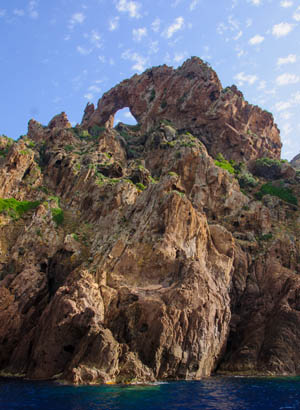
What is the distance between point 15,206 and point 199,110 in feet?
161

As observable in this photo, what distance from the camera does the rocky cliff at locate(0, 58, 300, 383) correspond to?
101 feet

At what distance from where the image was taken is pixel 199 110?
8156 cm

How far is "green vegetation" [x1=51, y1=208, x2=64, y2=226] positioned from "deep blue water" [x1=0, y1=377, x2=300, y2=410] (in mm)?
23245

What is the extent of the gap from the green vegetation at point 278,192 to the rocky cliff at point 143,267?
20 centimetres

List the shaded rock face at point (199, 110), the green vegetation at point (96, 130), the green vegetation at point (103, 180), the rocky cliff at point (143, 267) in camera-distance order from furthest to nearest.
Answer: the green vegetation at point (96, 130)
the shaded rock face at point (199, 110)
the green vegetation at point (103, 180)
the rocky cliff at point (143, 267)

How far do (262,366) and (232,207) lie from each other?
976 inches

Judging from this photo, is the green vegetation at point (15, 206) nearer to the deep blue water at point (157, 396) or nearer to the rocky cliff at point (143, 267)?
the rocky cliff at point (143, 267)

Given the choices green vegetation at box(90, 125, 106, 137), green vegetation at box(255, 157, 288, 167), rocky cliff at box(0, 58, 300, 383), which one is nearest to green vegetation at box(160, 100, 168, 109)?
green vegetation at box(90, 125, 106, 137)

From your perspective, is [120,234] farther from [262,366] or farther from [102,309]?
[262,366]

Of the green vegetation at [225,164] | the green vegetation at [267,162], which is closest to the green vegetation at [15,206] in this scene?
the green vegetation at [225,164]

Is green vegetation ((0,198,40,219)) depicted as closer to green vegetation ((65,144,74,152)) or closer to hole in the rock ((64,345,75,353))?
green vegetation ((65,144,74,152))

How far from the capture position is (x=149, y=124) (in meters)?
86.2

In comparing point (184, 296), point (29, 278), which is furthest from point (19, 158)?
point (184, 296)

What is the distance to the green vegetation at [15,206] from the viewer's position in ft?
158
